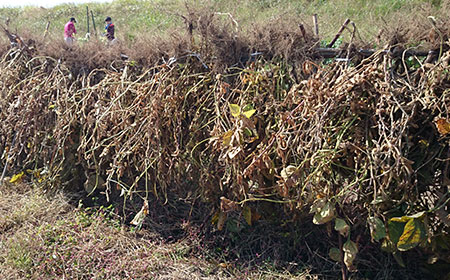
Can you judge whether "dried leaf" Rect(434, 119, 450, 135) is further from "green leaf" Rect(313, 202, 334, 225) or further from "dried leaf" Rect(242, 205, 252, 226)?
"dried leaf" Rect(242, 205, 252, 226)

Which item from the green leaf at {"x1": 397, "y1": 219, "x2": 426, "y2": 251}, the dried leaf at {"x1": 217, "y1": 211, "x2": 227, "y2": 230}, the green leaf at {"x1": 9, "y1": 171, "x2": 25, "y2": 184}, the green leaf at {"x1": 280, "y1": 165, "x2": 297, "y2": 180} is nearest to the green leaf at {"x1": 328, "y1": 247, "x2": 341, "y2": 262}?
the green leaf at {"x1": 397, "y1": 219, "x2": 426, "y2": 251}

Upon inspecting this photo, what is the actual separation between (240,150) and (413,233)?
1159 millimetres

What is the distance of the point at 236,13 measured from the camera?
11.5 ft

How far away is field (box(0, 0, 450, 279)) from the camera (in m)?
2.58

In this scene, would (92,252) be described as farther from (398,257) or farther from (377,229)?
(398,257)

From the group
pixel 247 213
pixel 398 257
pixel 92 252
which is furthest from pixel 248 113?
pixel 92 252

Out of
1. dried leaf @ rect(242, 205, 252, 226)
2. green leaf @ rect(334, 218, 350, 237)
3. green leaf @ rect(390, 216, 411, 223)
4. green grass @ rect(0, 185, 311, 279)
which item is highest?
green leaf @ rect(390, 216, 411, 223)

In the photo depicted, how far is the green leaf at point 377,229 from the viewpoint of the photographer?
251 cm

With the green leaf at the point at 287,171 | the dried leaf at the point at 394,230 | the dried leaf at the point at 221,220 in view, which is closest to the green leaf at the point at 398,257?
the dried leaf at the point at 394,230

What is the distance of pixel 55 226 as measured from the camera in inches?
136

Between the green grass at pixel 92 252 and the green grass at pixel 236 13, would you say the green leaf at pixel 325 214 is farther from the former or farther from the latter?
the green grass at pixel 236 13

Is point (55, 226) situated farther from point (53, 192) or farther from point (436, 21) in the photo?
point (436, 21)

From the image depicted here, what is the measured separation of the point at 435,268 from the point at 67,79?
3.59m

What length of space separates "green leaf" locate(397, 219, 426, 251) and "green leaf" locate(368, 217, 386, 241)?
0.14 meters
